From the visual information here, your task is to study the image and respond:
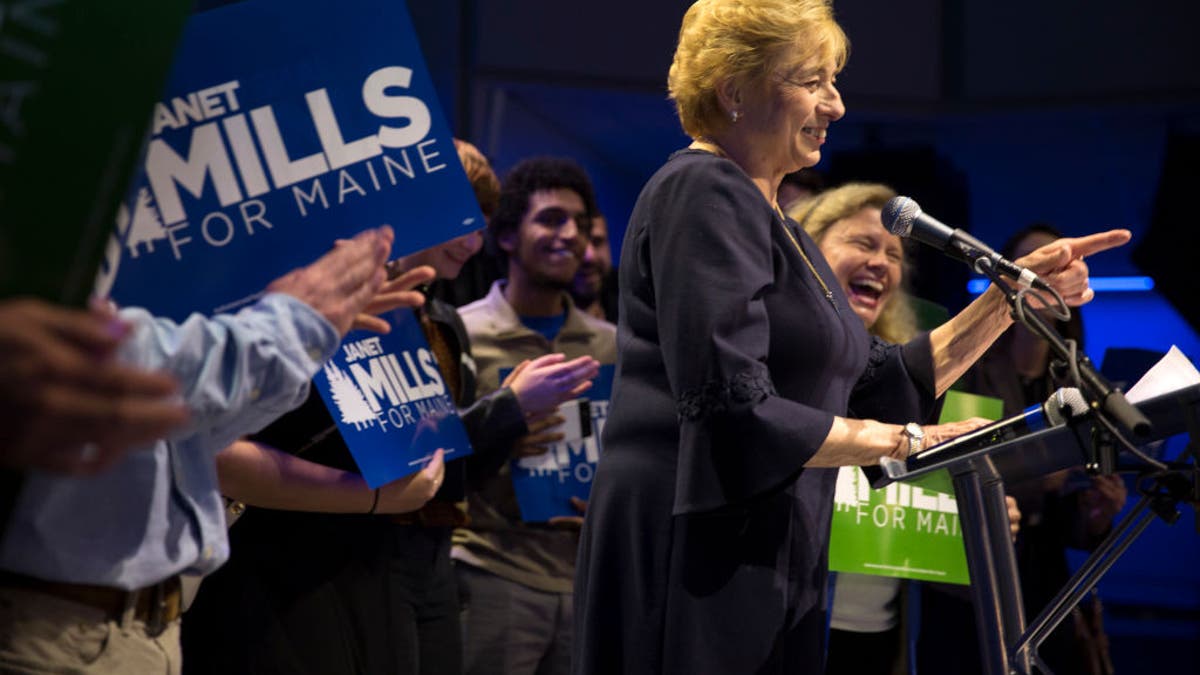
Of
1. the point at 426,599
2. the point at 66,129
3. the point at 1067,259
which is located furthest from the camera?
the point at 426,599

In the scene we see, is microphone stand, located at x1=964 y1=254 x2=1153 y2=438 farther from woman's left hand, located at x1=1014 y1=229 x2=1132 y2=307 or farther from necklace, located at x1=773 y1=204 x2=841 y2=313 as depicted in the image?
woman's left hand, located at x1=1014 y1=229 x2=1132 y2=307

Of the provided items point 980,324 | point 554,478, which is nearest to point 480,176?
point 554,478

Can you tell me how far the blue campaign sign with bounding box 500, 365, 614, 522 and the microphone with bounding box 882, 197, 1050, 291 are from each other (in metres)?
1.20

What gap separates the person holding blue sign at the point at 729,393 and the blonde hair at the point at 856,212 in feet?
3.19

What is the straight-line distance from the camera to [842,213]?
114 inches

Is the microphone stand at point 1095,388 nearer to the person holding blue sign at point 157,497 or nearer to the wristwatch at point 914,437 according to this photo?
the wristwatch at point 914,437

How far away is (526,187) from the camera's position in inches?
139

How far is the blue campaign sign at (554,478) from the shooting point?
9.71 ft

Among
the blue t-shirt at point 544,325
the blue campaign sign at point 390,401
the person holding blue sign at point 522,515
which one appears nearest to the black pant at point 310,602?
the blue campaign sign at point 390,401

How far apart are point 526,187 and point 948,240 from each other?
189cm

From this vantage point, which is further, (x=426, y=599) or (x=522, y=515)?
(x=522, y=515)

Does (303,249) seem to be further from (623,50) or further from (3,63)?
(623,50)

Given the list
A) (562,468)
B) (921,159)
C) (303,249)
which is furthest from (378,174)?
(921,159)

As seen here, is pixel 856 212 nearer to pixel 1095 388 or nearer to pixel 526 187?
pixel 526 187
